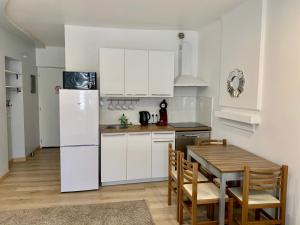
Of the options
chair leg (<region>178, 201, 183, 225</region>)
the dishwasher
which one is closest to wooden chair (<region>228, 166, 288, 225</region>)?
chair leg (<region>178, 201, 183, 225</region>)

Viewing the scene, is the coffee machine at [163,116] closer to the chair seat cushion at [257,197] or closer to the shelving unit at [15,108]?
the chair seat cushion at [257,197]

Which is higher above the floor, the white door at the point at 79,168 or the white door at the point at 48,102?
the white door at the point at 48,102

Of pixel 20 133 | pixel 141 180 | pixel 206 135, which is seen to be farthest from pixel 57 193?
pixel 206 135

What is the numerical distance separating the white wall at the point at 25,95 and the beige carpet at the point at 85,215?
154 centimetres

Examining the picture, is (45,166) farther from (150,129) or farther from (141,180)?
(150,129)

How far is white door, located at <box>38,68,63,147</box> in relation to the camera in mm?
6105

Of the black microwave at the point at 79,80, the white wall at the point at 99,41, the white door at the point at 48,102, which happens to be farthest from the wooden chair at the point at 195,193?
the white door at the point at 48,102

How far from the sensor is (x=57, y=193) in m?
3.61

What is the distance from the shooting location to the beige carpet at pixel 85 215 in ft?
9.26

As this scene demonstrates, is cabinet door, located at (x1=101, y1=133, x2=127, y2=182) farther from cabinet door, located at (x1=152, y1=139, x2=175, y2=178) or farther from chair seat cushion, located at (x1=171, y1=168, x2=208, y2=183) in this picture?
chair seat cushion, located at (x1=171, y1=168, x2=208, y2=183)

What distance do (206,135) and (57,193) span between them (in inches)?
96.8

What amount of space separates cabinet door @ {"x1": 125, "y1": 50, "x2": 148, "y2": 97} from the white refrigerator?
2.04ft

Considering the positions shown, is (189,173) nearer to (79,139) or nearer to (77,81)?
(79,139)

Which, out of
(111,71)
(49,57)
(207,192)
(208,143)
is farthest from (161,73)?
(49,57)
